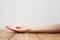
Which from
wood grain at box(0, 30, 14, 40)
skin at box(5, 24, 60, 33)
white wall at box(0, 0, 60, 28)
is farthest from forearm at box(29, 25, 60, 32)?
white wall at box(0, 0, 60, 28)

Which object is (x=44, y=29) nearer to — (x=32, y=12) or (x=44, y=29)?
(x=44, y=29)

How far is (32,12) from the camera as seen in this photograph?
7.04 ft

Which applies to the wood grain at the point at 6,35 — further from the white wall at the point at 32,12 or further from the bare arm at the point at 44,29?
the white wall at the point at 32,12

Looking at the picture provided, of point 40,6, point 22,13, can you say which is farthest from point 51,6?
point 22,13

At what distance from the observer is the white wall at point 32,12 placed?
7.00 feet

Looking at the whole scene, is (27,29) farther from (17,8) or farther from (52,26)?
(17,8)

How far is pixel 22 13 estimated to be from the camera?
2.14 meters

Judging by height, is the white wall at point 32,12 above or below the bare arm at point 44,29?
above

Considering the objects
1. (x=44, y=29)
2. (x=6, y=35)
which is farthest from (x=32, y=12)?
(x=6, y=35)

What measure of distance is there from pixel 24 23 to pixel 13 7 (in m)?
0.33

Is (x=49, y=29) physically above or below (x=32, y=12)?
below

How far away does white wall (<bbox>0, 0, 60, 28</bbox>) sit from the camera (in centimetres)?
213

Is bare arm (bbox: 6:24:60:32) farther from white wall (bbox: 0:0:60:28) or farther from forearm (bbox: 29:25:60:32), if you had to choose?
white wall (bbox: 0:0:60:28)

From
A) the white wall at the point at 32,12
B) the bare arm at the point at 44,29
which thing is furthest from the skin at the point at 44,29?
the white wall at the point at 32,12
